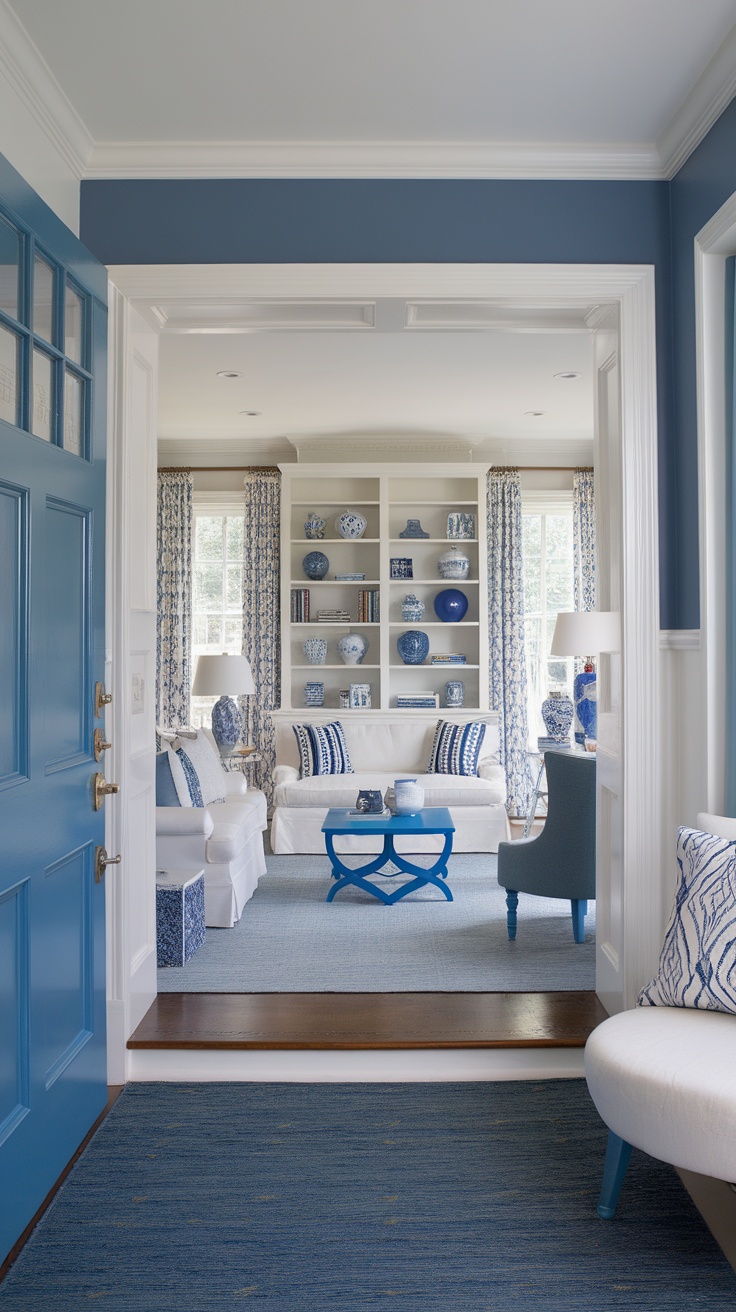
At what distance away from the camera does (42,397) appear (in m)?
2.46

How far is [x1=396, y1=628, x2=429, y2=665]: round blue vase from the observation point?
300 inches

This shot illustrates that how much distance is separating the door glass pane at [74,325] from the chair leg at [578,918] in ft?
10.4

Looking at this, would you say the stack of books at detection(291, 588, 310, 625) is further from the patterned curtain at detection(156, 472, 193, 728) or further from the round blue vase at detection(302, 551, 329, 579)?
the patterned curtain at detection(156, 472, 193, 728)

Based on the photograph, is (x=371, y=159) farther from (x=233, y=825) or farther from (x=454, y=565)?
(x=454, y=565)

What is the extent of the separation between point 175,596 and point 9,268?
560 cm

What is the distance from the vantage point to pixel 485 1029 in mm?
3219

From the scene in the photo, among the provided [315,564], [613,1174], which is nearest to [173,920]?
[613,1174]

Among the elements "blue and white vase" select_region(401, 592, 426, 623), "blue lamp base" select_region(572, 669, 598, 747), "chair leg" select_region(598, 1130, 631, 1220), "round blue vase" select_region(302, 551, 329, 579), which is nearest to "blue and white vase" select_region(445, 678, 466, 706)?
"blue and white vase" select_region(401, 592, 426, 623)

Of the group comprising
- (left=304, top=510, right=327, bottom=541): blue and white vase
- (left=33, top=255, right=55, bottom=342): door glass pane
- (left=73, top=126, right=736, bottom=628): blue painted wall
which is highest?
(left=73, top=126, right=736, bottom=628): blue painted wall

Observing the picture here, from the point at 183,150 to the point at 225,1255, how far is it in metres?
3.24

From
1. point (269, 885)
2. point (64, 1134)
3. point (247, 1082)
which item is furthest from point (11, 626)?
point (269, 885)

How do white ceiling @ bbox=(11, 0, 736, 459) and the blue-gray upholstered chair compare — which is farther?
the blue-gray upholstered chair

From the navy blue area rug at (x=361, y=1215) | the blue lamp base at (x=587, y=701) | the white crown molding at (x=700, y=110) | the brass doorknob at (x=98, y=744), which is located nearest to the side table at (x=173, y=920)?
the navy blue area rug at (x=361, y=1215)

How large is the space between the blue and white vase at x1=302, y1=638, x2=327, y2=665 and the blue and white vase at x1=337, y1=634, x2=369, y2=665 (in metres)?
0.15
